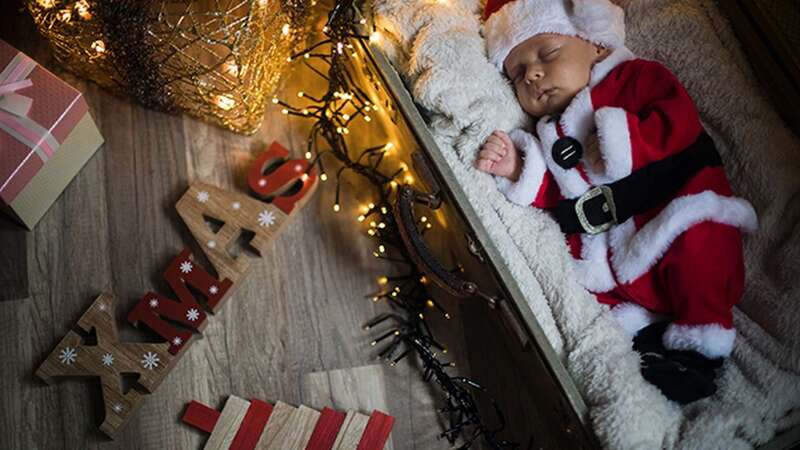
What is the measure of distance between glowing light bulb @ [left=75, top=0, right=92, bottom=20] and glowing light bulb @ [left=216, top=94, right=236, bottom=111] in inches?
10.5

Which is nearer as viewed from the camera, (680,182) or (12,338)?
(680,182)

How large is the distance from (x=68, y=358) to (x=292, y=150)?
1.93ft

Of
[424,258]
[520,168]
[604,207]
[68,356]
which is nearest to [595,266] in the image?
[604,207]

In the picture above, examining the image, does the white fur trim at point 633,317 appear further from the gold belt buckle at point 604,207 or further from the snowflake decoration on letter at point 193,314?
the snowflake decoration on letter at point 193,314

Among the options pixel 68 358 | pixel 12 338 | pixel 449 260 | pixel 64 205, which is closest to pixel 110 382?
pixel 68 358

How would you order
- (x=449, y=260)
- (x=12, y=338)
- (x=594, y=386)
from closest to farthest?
1. (x=594, y=386)
2. (x=12, y=338)
3. (x=449, y=260)

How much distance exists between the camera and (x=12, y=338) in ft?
4.79

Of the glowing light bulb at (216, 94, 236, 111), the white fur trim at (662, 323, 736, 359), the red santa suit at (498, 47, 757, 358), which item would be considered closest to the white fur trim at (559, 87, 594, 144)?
the red santa suit at (498, 47, 757, 358)

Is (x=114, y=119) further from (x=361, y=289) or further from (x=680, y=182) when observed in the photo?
(x=680, y=182)

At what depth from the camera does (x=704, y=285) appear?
4.10ft

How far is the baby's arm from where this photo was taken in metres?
1.36

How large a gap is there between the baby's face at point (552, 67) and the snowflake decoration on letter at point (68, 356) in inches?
36.3

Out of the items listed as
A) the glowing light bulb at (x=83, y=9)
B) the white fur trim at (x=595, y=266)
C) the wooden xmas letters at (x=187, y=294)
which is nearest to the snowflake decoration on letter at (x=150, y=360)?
the wooden xmas letters at (x=187, y=294)

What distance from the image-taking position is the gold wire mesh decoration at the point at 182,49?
137 cm
